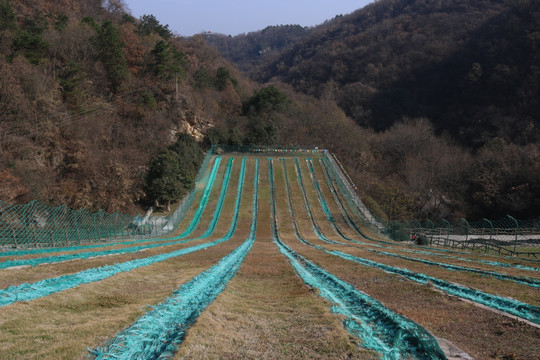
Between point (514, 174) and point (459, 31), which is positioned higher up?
point (459, 31)

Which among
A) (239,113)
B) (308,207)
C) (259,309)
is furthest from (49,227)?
(239,113)

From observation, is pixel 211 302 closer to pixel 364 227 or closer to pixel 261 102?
pixel 364 227

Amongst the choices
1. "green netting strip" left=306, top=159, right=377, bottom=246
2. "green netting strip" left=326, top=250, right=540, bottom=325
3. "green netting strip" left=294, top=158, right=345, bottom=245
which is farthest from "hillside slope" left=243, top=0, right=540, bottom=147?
"green netting strip" left=326, top=250, right=540, bottom=325

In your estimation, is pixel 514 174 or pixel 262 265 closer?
pixel 262 265

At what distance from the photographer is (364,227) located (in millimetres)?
27203

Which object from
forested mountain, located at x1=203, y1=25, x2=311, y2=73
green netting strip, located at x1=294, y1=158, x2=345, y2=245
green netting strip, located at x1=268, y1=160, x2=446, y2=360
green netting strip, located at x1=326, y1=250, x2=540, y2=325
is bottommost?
green netting strip, located at x1=294, y1=158, x2=345, y2=245

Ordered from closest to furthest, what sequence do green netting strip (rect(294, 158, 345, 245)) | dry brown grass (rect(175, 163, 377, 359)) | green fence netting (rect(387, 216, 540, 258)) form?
1. dry brown grass (rect(175, 163, 377, 359))
2. green fence netting (rect(387, 216, 540, 258))
3. green netting strip (rect(294, 158, 345, 245))

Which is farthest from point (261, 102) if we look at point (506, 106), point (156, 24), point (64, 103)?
point (506, 106)

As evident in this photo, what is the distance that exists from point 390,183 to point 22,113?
3688 centimetres

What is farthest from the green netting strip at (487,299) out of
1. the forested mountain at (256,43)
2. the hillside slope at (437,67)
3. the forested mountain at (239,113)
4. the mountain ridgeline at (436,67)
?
the forested mountain at (256,43)

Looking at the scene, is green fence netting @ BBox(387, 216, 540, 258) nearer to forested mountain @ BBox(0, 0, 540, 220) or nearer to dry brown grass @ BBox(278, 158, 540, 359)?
dry brown grass @ BBox(278, 158, 540, 359)

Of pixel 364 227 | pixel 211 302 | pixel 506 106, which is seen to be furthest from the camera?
pixel 506 106

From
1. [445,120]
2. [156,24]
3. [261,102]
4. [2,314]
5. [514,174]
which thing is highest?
[156,24]

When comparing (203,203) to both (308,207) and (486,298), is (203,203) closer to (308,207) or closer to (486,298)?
(308,207)
